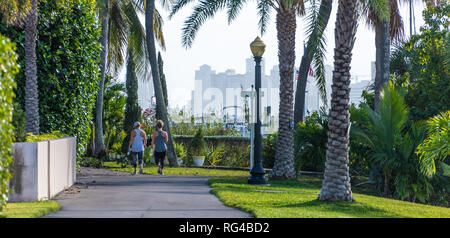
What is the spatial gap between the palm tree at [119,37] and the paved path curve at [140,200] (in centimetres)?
1018

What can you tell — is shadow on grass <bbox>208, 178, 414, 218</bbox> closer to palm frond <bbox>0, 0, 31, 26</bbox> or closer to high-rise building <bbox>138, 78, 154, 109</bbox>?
palm frond <bbox>0, 0, 31, 26</bbox>

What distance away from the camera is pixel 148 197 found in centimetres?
1192

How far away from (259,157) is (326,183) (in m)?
4.26

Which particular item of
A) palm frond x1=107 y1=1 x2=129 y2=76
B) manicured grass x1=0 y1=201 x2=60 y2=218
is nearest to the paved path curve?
manicured grass x1=0 y1=201 x2=60 y2=218

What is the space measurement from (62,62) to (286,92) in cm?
694

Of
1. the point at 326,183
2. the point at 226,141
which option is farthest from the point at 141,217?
the point at 226,141

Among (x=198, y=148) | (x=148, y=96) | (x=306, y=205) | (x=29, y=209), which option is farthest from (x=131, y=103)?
(x=148, y=96)

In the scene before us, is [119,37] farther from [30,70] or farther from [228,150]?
[30,70]

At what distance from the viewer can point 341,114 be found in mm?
12539

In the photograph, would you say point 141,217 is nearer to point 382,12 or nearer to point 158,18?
point 382,12

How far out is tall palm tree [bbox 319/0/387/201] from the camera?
40.7 ft

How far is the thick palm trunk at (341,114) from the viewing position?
489 inches

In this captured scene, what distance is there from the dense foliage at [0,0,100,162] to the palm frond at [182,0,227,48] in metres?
5.11

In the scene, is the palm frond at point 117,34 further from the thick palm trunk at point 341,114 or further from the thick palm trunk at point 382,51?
the thick palm trunk at point 341,114
